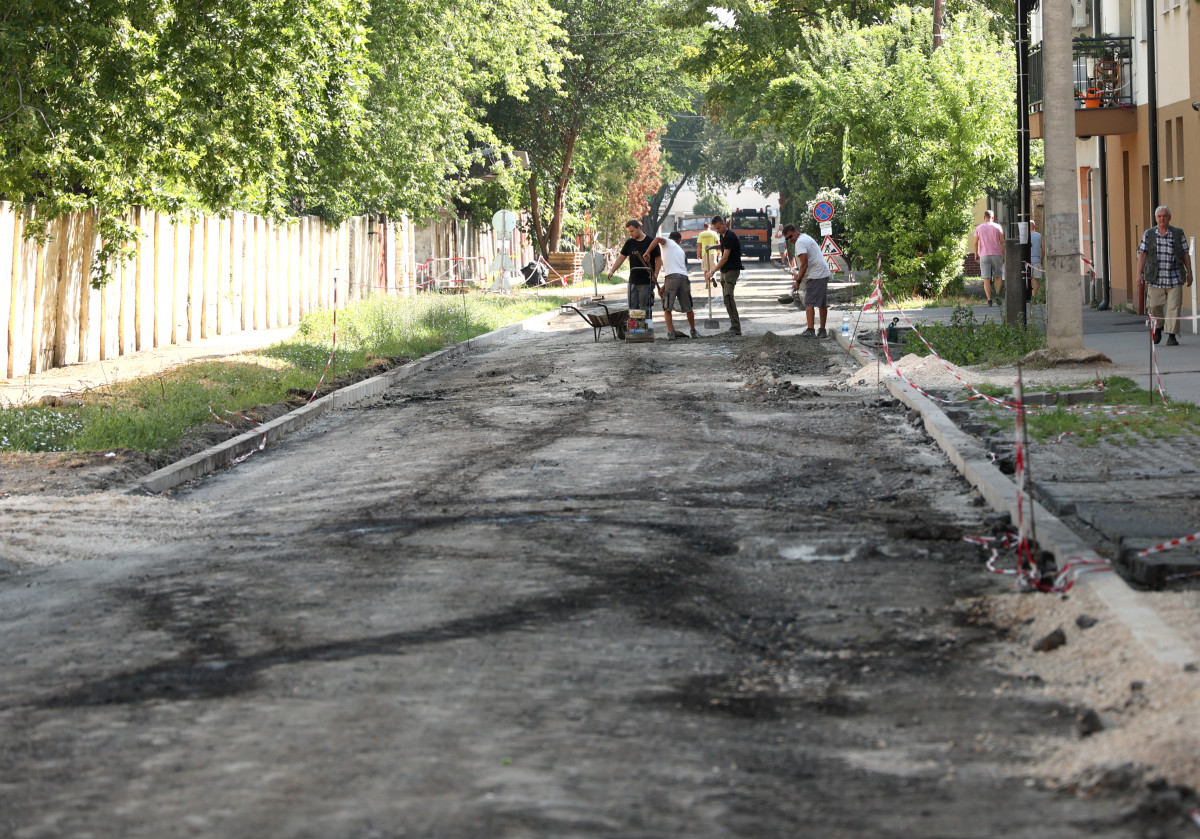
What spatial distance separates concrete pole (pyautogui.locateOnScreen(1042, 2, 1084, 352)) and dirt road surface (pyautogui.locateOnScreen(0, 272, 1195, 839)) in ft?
19.5

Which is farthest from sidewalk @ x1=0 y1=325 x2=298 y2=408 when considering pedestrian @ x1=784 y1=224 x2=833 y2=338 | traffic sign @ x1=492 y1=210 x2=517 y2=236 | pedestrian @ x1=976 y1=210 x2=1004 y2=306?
traffic sign @ x1=492 y1=210 x2=517 y2=236

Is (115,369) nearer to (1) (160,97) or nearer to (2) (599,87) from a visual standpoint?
(1) (160,97)

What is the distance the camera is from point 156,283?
21.7 metres

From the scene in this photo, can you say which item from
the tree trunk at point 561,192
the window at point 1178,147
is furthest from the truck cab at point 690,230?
the window at point 1178,147

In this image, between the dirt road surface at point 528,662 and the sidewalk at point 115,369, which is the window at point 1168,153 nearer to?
the sidewalk at point 115,369

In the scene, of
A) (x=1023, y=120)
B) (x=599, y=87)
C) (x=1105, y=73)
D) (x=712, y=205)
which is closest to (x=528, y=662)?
(x=1023, y=120)

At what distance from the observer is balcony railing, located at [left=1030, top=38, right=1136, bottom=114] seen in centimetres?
2780

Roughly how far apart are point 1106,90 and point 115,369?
1915 cm

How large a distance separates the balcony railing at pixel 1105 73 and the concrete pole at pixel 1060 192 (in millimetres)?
12517

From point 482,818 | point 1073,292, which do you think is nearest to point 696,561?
point 482,818

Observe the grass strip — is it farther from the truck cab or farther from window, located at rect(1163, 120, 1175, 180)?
the truck cab

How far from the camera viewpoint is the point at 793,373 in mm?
17562

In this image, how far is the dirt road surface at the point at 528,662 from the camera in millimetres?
4043

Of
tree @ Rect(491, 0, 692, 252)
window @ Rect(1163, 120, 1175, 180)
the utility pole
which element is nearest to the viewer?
the utility pole
